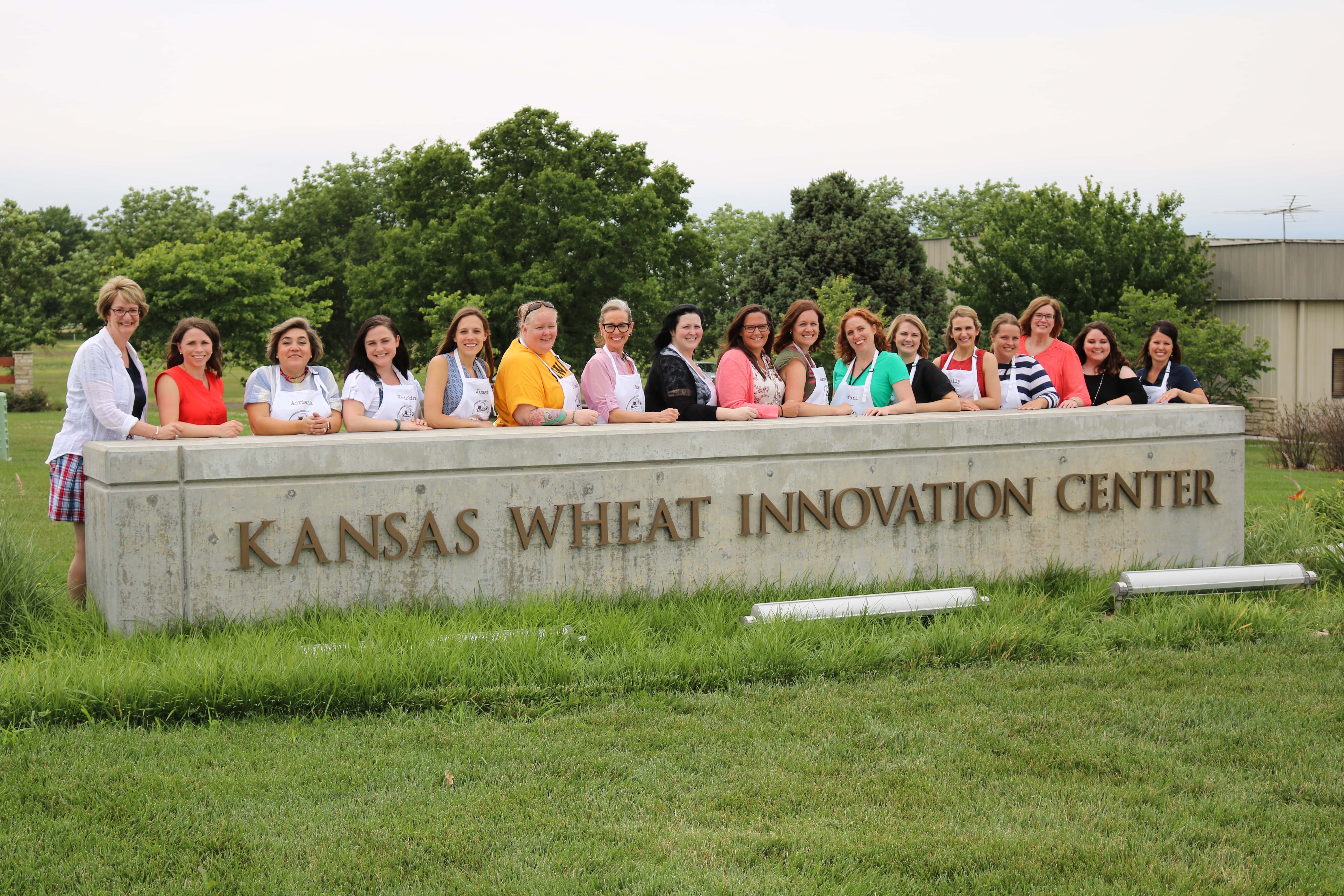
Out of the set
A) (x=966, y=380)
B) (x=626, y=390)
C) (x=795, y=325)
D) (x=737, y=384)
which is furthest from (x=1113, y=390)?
(x=626, y=390)

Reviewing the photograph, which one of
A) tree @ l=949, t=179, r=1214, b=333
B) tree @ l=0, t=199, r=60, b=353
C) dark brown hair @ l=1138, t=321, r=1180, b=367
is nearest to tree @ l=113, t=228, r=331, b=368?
tree @ l=0, t=199, r=60, b=353

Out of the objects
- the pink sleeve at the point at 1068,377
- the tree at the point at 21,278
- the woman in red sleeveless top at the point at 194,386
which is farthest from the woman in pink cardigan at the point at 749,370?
the tree at the point at 21,278

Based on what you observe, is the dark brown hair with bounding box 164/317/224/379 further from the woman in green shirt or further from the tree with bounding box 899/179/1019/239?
the tree with bounding box 899/179/1019/239

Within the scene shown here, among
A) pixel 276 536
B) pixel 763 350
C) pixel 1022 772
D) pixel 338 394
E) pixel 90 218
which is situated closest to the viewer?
pixel 1022 772

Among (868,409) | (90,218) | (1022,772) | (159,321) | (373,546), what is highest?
(90,218)

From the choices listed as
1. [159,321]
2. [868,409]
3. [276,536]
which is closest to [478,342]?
[276,536]

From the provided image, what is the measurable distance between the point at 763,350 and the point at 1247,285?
24300mm

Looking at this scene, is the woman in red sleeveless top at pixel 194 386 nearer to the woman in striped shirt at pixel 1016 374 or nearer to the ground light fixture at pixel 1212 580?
the woman in striped shirt at pixel 1016 374

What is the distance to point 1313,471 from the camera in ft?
59.6

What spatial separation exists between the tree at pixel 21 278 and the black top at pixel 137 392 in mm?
36639

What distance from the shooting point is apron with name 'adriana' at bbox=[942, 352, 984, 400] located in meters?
8.27

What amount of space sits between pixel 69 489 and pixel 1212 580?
6.87 metres

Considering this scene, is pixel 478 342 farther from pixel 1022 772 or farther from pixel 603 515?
pixel 1022 772

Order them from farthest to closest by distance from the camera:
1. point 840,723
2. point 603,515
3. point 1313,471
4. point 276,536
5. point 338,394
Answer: point 1313,471, point 338,394, point 603,515, point 276,536, point 840,723
